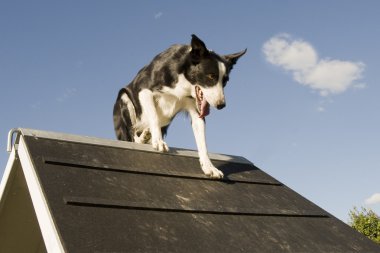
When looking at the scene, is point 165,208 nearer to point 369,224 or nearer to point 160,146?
point 160,146

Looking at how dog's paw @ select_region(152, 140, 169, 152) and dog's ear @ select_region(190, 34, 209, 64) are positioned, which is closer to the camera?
dog's paw @ select_region(152, 140, 169, 152)

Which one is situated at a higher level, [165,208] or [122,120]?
Result: [122,120]

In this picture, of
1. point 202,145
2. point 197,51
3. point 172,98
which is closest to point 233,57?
point 197,51

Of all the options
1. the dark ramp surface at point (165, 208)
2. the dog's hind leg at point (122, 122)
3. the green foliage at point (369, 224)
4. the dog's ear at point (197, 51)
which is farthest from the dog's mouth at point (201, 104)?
the green foliage at point (369, 224)

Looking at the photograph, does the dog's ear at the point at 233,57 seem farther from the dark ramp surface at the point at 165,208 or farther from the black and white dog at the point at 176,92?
the dark ramp surface at the point at 165,208

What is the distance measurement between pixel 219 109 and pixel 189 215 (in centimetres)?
132

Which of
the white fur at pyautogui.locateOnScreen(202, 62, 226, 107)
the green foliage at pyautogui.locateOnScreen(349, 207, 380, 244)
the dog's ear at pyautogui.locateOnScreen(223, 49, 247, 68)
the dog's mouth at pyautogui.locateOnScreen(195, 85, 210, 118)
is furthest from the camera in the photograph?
the green foliage at pyautogui.locateOnScreen(349, 207, 380, 244)

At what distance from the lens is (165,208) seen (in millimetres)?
2621

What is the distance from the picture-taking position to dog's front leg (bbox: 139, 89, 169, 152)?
12.6 feet

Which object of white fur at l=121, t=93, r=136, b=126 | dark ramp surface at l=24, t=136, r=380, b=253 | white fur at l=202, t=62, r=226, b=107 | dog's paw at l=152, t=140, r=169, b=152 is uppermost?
white fur at l=121, t=93, r=136, b=126

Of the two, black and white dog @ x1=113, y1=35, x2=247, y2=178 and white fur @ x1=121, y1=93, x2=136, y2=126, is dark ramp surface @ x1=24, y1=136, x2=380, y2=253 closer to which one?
black and white dog @ x1=113, y1=35, x2=247, y2=178

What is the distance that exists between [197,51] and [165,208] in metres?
1.79

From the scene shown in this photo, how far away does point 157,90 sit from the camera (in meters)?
4.16

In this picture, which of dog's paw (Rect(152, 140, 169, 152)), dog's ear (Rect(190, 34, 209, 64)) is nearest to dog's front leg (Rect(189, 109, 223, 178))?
dog's paw (Rect(152, 140, 169, 152))
